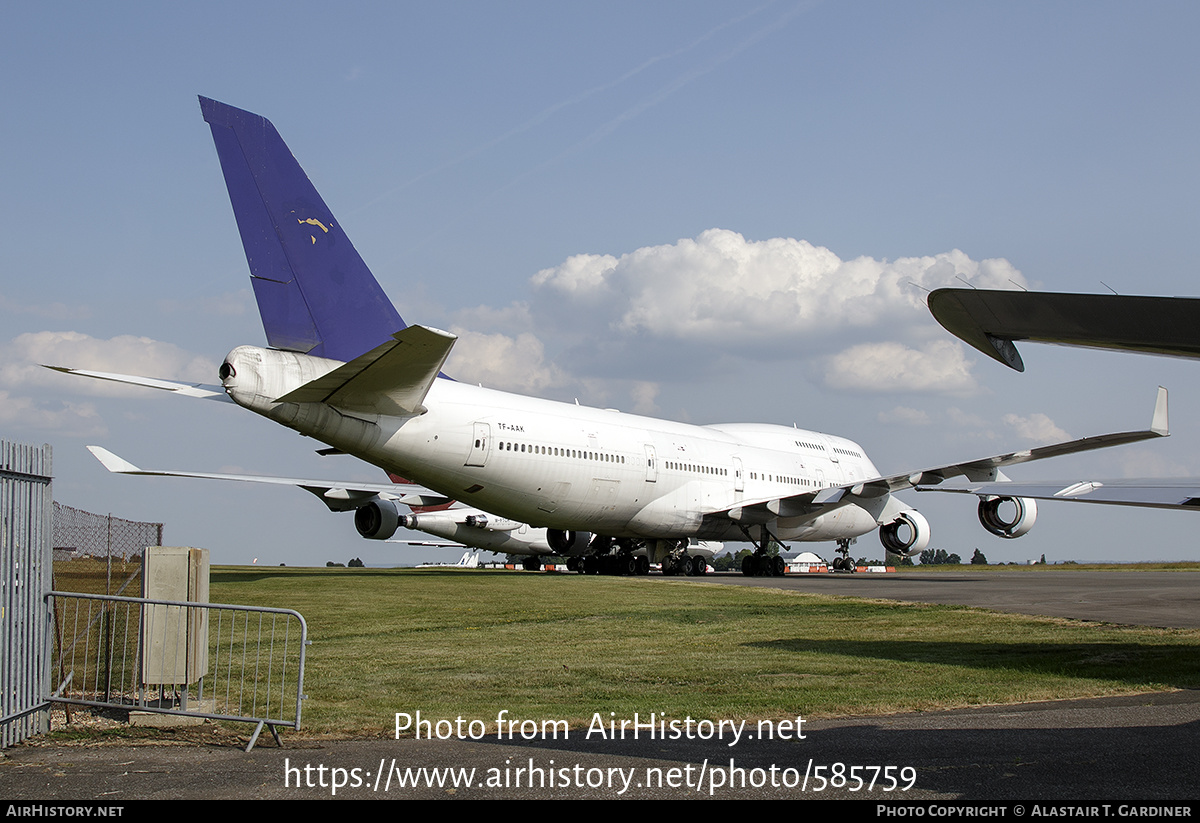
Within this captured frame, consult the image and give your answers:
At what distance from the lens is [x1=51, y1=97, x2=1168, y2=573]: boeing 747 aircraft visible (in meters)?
17.7

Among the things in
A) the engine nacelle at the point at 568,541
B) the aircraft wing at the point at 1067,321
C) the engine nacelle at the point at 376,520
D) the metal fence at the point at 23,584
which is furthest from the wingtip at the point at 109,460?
the aircraft wing at the point at 1067,321

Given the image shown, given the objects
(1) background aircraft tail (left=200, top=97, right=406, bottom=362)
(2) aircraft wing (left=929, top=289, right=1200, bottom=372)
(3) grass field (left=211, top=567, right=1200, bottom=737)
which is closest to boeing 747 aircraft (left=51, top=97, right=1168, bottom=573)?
(1) background aircraft tail (left=200, top=97, right=406, bottom=362)

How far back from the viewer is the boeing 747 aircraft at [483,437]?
1766cm

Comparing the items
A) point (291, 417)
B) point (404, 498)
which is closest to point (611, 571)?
point (404, 498)

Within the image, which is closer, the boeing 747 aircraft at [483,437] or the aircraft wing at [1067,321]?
the aircraft wing at [1067,321]

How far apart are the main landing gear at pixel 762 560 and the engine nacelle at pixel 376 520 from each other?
38.4 feet

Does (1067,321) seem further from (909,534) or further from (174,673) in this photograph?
(909,534)

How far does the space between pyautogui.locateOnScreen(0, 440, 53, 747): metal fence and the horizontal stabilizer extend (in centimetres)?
742

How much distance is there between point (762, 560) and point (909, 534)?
18.5 feet

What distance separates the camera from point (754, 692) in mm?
8289

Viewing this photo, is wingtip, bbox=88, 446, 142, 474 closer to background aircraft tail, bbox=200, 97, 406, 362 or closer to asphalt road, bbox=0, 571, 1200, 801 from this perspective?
background aircraft tail, bbox=200, 97, 406, 362

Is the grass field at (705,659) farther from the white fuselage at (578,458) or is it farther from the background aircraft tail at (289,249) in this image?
the background aircraft tail at (289,249)

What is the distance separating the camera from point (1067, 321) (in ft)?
16.7

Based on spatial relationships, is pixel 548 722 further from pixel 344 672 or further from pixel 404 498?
pixel 404 498
